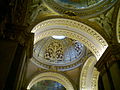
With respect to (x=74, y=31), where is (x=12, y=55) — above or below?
below

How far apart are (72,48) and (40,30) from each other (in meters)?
6.90

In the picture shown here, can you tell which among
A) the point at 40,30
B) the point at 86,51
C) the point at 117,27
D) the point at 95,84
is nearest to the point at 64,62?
the point at 86,51

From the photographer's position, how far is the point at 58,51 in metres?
14.0

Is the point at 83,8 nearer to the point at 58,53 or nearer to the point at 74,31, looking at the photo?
the point at 74,31

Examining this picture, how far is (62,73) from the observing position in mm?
12227

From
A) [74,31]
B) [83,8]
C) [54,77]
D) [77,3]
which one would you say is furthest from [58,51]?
[83,8]

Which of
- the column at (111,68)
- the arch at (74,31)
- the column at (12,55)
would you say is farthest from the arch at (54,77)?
the column at (12,55)

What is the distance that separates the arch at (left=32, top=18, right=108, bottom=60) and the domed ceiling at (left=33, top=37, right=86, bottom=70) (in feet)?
13.9

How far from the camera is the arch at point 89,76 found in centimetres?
1123

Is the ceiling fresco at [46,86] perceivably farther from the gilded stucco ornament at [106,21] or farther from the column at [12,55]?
the column at [12,55]

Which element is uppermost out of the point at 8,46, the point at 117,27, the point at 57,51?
the point at 57,51

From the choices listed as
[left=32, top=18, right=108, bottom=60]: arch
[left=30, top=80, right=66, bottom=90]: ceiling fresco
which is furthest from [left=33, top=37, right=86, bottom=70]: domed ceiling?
[left=30, top=80, right=66, bottom=90]: ceiling fresco

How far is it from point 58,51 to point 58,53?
23 centimetres

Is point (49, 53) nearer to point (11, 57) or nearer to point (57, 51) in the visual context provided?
point (57, 51)
